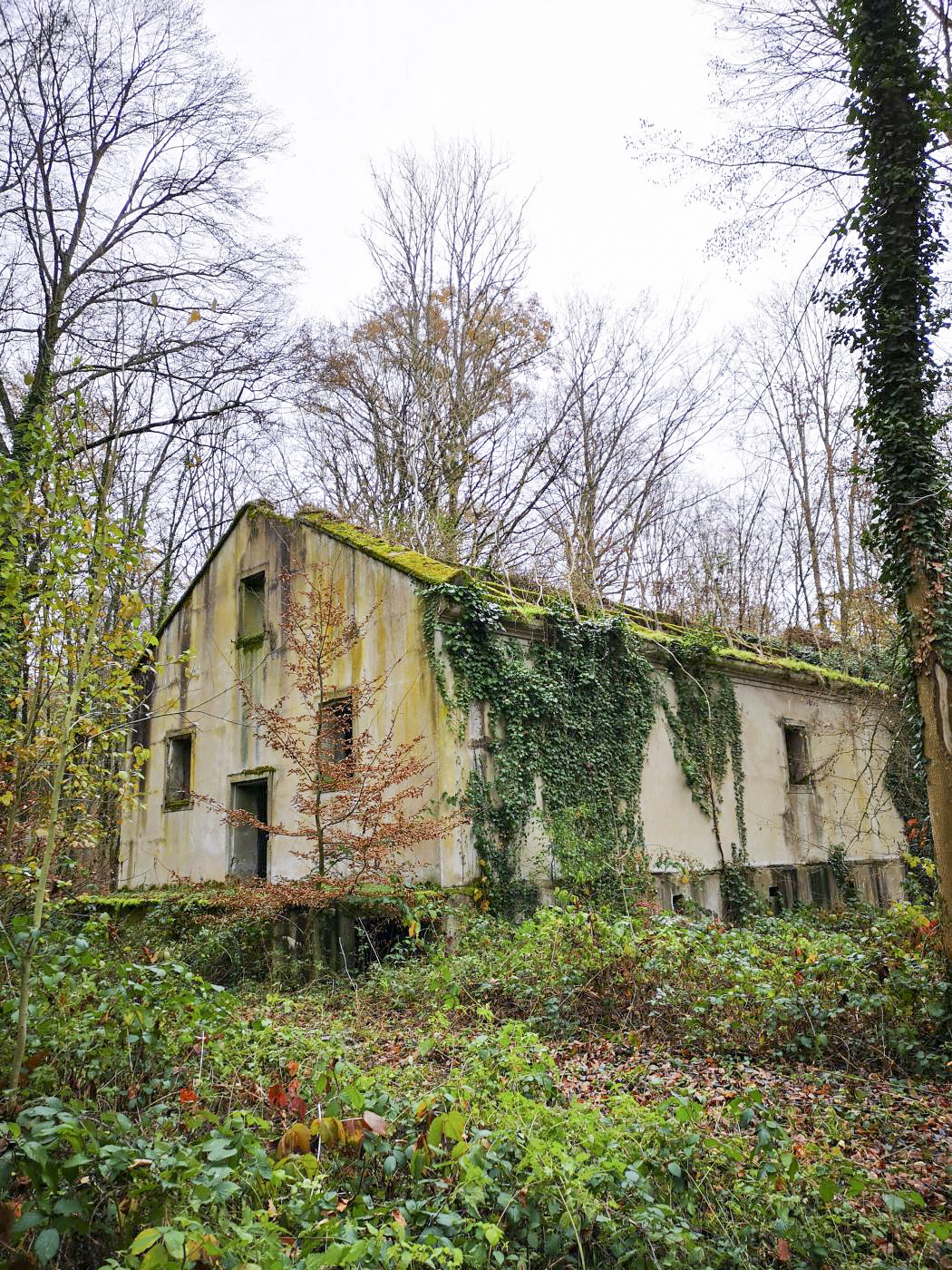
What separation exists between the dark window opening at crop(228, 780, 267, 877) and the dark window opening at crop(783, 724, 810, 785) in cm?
1002

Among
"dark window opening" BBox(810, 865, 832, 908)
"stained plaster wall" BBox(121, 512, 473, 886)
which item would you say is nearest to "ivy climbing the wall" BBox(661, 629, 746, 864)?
"dark window opening" BBox(810, 865, 832, 908)

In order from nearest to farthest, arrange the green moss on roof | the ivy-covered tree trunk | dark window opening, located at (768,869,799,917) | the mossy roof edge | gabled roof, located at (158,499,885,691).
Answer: the ivy-covered tree trunk → the green moss on roof → gabled roof, located at (158,499,885,691) → the mossy roof edge → dark window opening, located at (768,869,799,917)

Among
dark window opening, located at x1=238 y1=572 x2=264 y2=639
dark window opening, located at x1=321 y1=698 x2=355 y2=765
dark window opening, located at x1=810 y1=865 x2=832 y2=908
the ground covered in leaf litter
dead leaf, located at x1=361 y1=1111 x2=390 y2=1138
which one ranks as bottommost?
the ground covered in leaf litter

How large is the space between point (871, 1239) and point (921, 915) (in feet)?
15.8

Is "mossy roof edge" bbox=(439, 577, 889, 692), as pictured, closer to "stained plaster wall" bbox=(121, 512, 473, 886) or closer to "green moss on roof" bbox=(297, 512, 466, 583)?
"green moss on roof" bbox=(297, 512, 466, 583)

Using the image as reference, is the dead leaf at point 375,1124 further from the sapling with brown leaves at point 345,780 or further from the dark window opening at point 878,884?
the dark window opening at point 878,884

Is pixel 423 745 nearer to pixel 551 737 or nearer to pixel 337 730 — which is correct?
pixel 337 730

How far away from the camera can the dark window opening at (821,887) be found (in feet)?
55.3

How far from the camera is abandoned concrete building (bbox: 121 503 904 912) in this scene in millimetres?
12234

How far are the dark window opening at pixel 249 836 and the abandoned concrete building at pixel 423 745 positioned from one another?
0.03 meters

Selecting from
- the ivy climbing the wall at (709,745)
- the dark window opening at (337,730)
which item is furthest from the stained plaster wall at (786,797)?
the dark window opening at (337,730)

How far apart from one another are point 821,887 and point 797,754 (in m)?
2.58

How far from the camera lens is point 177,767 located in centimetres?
1667

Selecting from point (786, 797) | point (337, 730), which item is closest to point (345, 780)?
point (337, 730)
